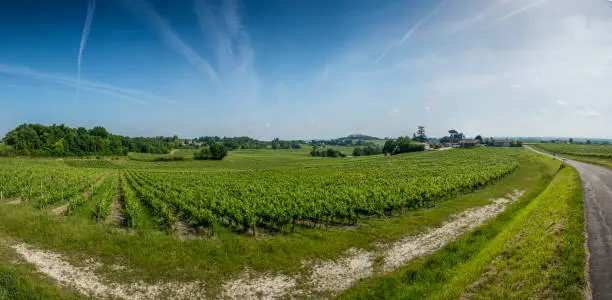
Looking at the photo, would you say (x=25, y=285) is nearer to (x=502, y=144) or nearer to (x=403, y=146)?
(x=403, y=146)

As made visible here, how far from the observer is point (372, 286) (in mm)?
13070

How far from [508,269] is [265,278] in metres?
11.2

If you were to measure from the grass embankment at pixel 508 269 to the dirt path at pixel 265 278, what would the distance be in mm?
1205

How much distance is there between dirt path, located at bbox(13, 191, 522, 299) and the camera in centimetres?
1280

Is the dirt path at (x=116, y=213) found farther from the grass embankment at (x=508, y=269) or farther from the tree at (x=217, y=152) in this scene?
the tree at (x=217, y=152)

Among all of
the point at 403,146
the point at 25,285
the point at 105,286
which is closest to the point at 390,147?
the point at 403,146

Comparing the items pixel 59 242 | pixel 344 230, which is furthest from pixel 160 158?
pixel 344 230

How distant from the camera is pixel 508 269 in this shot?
432 inches

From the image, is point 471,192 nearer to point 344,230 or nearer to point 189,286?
point 344,230

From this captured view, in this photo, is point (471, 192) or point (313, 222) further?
point (471, 192)

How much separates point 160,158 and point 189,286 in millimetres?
122471

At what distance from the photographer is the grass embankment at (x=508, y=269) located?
9.36m

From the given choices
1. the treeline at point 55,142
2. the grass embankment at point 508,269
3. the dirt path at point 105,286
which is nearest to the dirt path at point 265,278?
the dirt path at point 105,286

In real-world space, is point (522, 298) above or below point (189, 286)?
above
